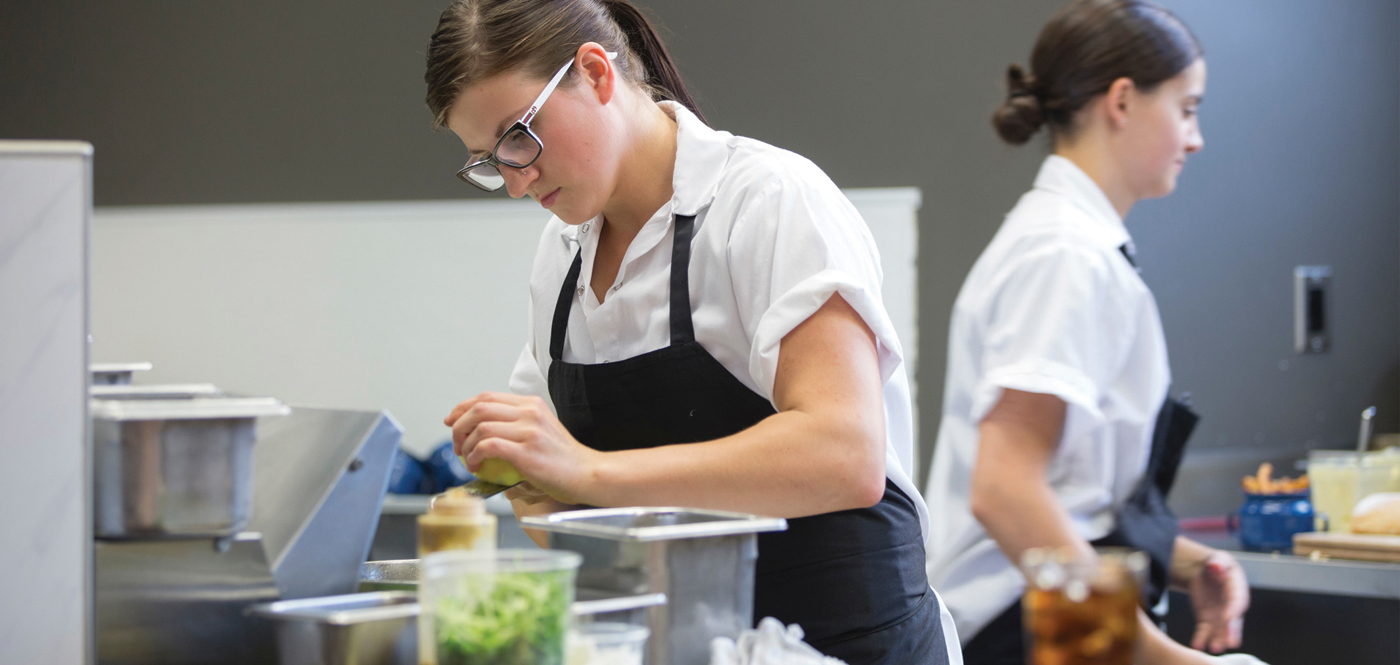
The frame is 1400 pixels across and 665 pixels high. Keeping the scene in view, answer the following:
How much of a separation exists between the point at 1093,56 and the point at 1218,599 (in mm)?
905

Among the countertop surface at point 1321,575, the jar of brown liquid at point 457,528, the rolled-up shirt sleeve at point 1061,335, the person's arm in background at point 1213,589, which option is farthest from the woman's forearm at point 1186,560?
the jar of brown liquid at point 457,528

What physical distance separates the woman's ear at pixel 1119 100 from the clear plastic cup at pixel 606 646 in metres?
1.36

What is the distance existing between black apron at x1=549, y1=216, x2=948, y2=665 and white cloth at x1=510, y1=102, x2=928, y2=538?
0.02 metres

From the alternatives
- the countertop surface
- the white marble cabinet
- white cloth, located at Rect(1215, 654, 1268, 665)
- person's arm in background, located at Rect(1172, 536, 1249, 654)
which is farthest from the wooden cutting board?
the white marble cabinet

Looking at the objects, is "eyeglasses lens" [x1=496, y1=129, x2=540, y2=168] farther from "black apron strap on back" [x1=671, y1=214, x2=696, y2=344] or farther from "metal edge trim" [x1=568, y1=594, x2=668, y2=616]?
"metal edge trim" [x1=568, y1=594, x2=668, y2=616]

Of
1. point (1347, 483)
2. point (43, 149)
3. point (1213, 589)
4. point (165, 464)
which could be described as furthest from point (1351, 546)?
point (43, 149)

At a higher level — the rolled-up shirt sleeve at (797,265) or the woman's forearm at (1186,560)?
the rolled-up shirt sleeve at (797,265)

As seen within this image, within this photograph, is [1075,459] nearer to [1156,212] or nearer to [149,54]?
[1156,212]

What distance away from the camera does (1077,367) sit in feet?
5.65

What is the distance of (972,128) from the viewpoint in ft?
11.4

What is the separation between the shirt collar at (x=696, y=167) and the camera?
1.47 meters

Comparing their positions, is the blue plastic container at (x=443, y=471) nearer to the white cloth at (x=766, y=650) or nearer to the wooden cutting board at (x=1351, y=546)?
Answer: the wooden cutting board at (x=1351, y=546)

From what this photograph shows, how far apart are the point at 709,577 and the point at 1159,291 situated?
2.72 m

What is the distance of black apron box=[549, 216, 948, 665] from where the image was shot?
136cm
